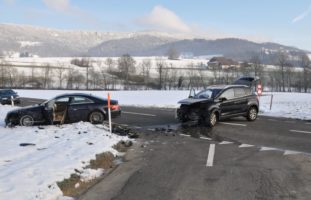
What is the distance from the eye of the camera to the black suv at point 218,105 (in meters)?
17.9

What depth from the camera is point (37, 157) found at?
10586 mm

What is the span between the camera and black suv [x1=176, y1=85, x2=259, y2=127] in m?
17.9

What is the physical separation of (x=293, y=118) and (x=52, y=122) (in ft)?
40.2

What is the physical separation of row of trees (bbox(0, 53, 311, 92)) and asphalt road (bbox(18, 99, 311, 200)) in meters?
71.1

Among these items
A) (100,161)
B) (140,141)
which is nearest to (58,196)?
(100,161)

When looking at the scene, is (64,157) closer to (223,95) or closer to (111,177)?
(111,177)

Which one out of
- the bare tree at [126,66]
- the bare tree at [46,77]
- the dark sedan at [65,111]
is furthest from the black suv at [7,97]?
the bare tree at [126,66]

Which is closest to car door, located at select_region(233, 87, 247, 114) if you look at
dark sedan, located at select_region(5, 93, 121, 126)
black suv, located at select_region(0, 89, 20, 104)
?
dark sedan, located at select_region(5, 93, 121, 126)

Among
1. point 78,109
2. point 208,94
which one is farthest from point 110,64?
point 208,94

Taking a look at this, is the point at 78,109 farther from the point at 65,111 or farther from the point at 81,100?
the point at 65,111

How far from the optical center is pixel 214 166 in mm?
9828

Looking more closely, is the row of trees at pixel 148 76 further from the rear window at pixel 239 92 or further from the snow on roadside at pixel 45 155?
the snow on roadside at pixel 45 155

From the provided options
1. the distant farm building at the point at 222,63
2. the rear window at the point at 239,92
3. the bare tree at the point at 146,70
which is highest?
Result: the distant farm building at the point at 222,63

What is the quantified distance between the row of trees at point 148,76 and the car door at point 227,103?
2623 inches
